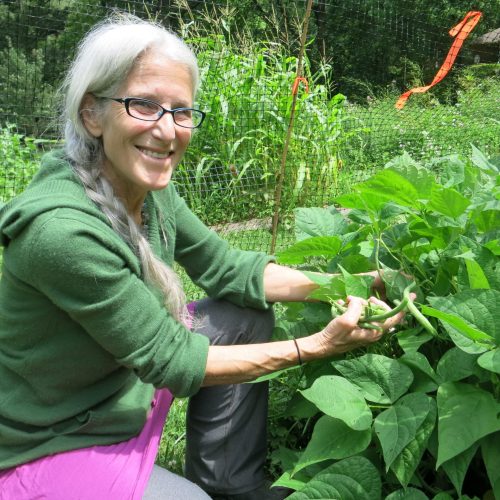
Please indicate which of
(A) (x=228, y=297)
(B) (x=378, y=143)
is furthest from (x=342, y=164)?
(A) (x=228, y=297)

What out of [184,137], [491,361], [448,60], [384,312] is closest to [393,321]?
[384,312]

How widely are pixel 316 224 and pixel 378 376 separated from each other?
1.95 feet

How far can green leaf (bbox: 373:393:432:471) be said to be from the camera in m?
1.27

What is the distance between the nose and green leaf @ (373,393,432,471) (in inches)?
30.9

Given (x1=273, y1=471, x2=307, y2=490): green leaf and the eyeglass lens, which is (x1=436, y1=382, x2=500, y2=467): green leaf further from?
the eyeglass lens

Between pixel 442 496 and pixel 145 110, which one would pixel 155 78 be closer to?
pixel 145 110

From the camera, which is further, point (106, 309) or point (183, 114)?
point (183, 114)

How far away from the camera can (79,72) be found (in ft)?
5.25

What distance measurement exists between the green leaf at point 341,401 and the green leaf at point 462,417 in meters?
0.15

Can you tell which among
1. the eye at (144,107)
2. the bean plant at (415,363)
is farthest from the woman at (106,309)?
the bean plant at (415,363)

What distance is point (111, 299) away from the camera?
1.41 meters

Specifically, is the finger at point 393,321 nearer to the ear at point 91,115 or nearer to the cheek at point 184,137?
the cheek at point 184,137

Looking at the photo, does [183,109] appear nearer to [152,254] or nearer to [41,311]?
[152,254]

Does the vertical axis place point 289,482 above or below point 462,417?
below
